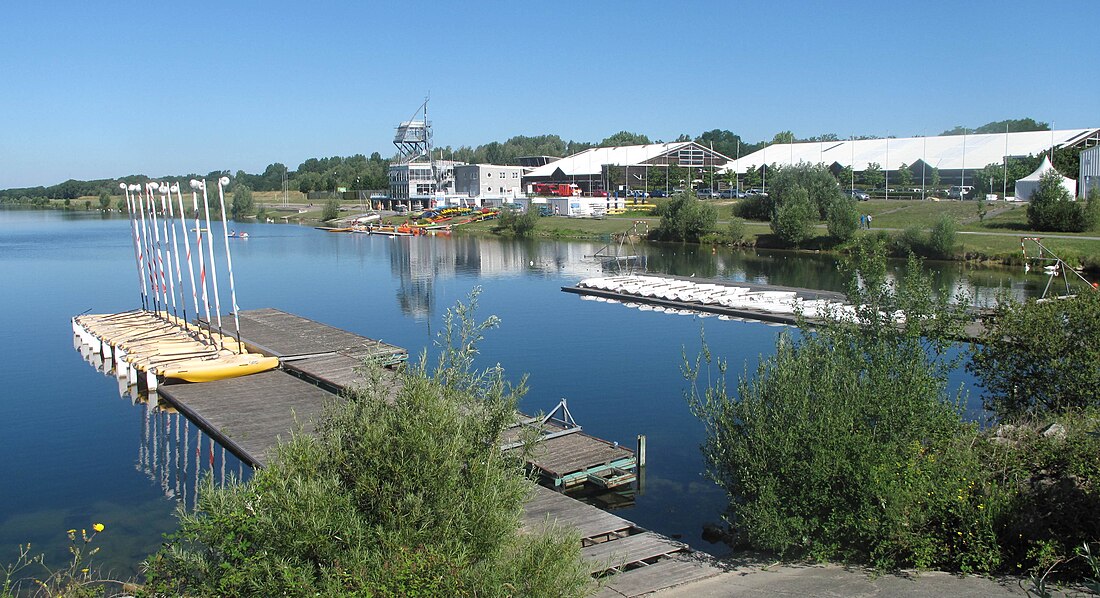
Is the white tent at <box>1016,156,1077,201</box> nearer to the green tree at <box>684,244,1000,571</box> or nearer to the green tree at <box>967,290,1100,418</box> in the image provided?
the green tree at <box>967,290,1100,418</box>

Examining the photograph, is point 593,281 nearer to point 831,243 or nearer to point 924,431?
point 831,243

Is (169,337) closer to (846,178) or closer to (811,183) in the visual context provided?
(811,183)

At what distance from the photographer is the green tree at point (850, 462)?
14.2 metres

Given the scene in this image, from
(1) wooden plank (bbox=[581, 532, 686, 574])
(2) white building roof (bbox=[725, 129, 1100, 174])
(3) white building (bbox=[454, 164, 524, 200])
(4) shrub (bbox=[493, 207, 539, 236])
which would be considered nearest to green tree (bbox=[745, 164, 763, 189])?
(2) white building roof (bbox=[725, 129, 1100, 174])

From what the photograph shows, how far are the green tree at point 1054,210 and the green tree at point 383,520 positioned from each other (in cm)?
6893

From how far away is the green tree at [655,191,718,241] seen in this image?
87.8m

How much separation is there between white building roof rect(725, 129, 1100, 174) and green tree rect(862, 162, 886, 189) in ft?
5.72

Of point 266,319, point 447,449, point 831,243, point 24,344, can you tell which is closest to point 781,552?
point 447,449

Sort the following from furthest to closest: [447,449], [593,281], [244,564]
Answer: [593,281], [447,449], [244,564]

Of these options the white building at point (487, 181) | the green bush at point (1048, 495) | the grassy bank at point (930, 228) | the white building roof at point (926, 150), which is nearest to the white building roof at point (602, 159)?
the white building at point (487, 181)

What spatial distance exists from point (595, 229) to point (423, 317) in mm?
53315

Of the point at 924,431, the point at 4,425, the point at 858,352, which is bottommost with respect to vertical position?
the point at 4,425

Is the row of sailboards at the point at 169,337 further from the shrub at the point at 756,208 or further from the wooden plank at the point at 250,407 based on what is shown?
the shrub at the point at 756,208

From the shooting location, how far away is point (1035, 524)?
14219 mm
